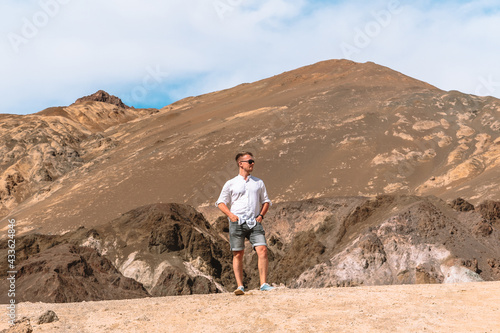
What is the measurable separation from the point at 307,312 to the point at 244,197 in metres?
1.70

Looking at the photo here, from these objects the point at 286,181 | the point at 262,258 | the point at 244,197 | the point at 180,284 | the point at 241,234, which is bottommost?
the point at 180,284

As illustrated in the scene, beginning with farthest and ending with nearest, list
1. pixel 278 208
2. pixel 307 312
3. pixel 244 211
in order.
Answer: pixel 278 208
pixel 244 211
pixel 307 312

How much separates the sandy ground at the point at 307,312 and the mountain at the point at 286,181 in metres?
6.68

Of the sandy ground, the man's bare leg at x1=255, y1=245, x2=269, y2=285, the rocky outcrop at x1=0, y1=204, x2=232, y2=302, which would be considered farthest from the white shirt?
the rocky outcrop at x1=0, y1=204, x2=232, y2=302

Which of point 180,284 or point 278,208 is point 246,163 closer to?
point 180,284

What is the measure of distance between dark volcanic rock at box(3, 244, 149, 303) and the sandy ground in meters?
5.65

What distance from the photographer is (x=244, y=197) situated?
6.71 metres

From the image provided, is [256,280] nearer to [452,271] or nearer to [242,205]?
[452,271]

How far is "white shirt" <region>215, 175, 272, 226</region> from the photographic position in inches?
262

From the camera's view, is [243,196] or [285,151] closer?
[243,196]

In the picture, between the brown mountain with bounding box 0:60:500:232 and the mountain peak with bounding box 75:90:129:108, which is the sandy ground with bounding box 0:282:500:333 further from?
the mountain peak with bounding box 75:90:129:108

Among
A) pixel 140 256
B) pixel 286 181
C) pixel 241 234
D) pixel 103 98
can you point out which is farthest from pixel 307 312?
pixel 103 98

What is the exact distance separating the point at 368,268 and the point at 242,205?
39.9 feet

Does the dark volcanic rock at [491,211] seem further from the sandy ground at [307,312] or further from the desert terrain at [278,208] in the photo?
the sandy ground at [307,312]
